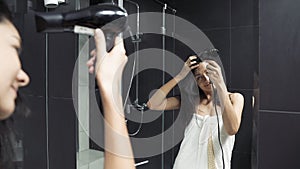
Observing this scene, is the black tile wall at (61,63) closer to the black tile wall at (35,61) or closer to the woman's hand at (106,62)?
the black tile wall at (35,61)

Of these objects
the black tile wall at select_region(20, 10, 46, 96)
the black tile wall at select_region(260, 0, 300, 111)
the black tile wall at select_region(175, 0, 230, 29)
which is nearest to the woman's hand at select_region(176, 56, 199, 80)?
the black tile wall at select_region(175, 0, 230, 29)

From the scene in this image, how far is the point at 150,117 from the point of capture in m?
1.10

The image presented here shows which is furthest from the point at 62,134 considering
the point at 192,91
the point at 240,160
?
the point at 240,160

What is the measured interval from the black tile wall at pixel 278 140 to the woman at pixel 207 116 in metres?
0.09

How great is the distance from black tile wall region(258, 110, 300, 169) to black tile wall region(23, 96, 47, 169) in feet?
3.34

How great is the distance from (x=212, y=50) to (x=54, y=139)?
0.92m

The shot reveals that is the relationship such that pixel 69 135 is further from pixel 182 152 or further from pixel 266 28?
→ pixel 266 28

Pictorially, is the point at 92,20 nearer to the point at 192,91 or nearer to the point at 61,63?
the point at 192,91

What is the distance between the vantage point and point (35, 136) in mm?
1369

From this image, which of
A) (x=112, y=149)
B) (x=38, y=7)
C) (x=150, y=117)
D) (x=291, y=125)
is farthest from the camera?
(x=38, y=7)

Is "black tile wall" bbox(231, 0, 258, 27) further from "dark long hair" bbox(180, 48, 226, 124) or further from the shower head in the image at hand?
the shower head

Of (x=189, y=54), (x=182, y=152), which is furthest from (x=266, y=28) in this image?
(x=182, y=152)

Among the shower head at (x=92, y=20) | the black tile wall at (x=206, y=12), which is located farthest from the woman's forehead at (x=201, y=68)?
the shower head at (x=92, y=20)

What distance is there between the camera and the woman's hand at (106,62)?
56 cm
